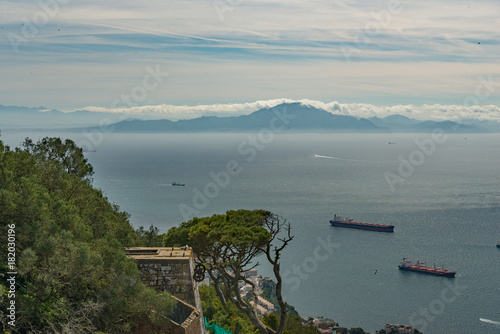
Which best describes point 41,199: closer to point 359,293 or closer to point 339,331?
point 339,331

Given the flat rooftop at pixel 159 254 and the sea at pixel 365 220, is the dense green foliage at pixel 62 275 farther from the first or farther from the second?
the sea at pixel 365 220

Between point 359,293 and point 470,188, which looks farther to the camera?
point 470,188

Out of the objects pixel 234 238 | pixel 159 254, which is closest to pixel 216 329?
pixel 234 238

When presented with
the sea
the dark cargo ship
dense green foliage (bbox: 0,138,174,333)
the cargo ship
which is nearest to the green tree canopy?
dense green foliage (bbox: 0,138,174,333)

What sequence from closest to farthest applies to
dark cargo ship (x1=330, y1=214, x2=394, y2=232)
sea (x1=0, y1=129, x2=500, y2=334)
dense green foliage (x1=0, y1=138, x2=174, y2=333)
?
1. dense green foliage (x1=0, y1=138, x2=174, y2=333)
2. sea (x1=0, y1=129, x2=500, y2=334)
3. dark cargo ship (x1=330, y1=214, x2=394, y2=232)

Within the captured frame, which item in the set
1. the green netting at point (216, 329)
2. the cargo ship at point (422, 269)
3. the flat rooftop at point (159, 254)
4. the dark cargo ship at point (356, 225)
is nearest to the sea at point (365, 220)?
the cargo ship at point (422, 269)

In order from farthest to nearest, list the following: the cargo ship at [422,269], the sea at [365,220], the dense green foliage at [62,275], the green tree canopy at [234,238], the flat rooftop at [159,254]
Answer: the cargo ship at [422,269] < the sea at [365,220] < the green tree canopy at [234,238] < the flat rooftop at [159,254] < the dense green foliage at [62,275]

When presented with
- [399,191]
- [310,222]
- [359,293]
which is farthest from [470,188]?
[359,293]

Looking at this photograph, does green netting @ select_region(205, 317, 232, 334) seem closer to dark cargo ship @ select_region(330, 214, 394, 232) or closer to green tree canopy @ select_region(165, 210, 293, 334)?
green tree canopy @ select_region(165, 210, 293, 334)
